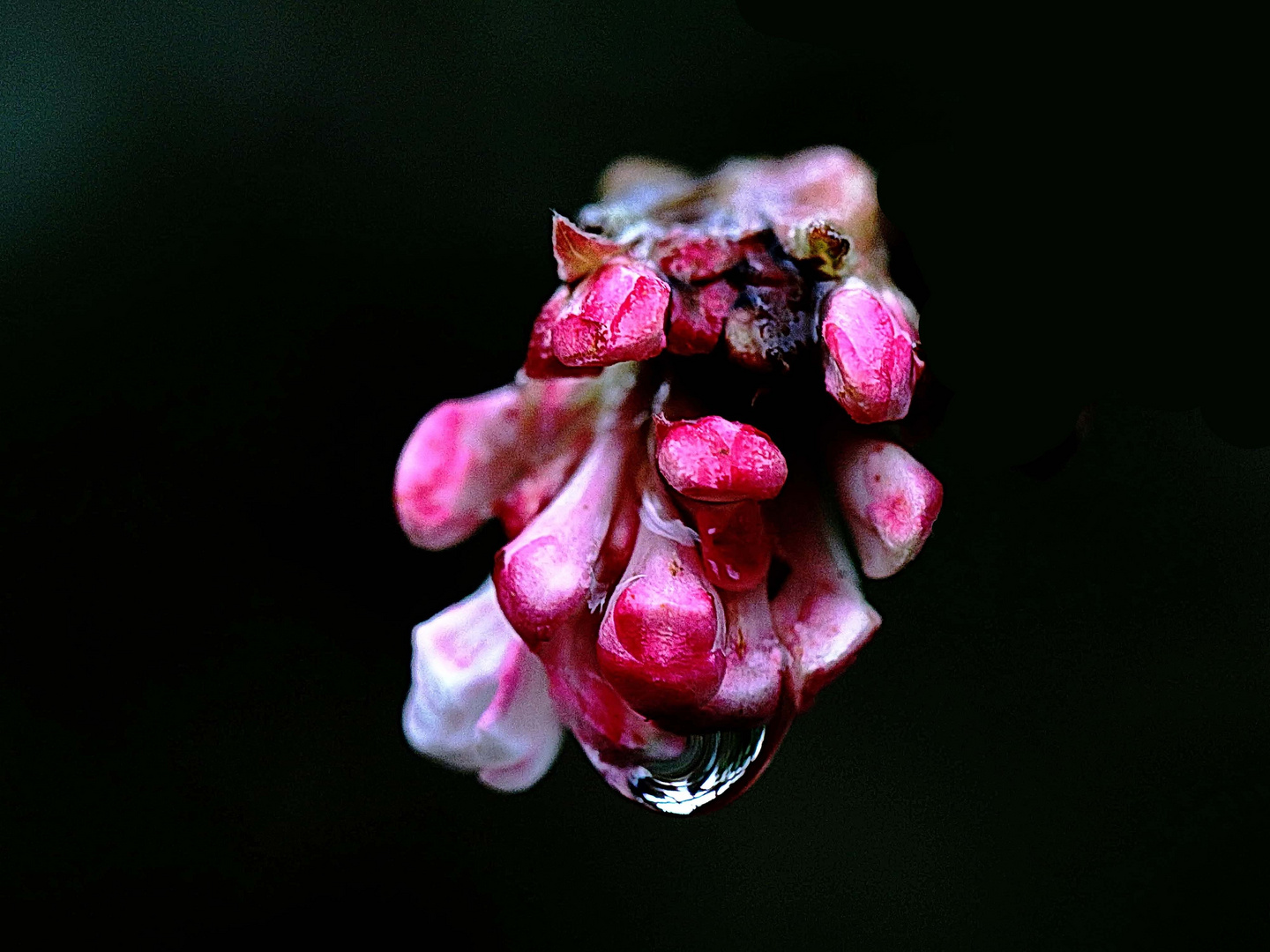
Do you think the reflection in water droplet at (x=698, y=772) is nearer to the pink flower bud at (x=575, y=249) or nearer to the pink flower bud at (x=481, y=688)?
the pink flower bud at (x=481, y=688)

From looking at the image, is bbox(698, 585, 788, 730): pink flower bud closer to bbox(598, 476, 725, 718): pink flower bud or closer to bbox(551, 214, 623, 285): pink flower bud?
bbox(598, 476, 725, 718): pink flower bud

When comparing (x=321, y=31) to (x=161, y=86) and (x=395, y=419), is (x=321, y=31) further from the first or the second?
(x=395, y=419)

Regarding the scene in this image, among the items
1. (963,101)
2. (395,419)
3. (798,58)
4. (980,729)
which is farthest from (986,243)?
(980,729)

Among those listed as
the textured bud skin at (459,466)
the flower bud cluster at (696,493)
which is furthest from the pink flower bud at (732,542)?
the textured bud skin at (459,466)

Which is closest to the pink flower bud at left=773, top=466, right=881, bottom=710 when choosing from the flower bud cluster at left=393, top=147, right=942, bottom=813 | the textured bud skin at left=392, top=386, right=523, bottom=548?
the flower bud cluster at left=393, top=147, right=942, bottom=813

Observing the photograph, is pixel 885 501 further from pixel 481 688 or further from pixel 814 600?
pixel 481 688

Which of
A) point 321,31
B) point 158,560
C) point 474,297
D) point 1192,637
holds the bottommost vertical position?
point 158,560
